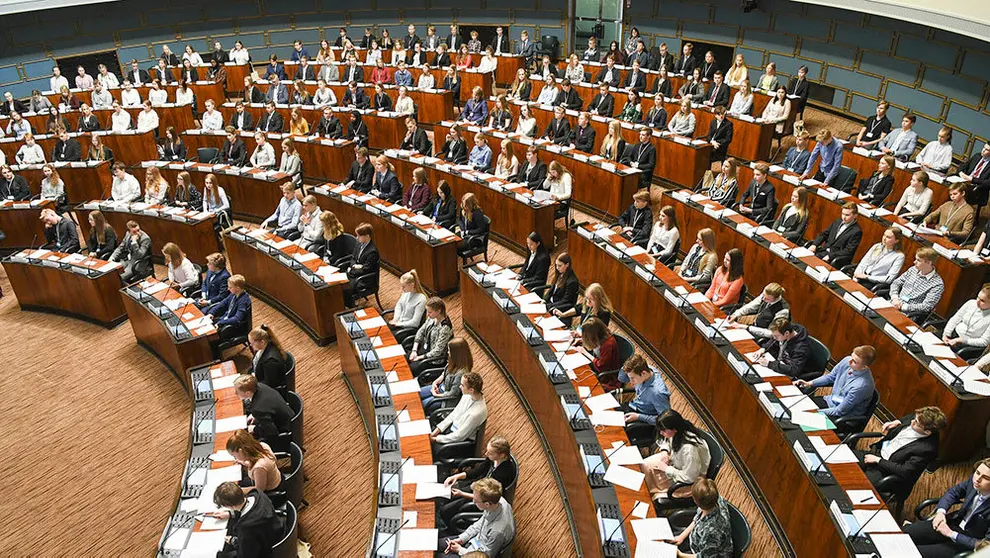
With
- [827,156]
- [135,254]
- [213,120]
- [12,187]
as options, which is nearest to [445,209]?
[135,254]

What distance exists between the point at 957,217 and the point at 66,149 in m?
14.9

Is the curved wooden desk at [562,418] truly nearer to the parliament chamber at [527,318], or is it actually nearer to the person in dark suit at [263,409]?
the parliament chamber at [527,318]

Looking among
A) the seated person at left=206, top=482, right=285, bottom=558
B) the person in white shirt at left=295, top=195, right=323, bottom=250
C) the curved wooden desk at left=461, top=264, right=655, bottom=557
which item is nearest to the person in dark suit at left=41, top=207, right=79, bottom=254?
the person in white shirt at left=295, top=195, right=323, bottom=250

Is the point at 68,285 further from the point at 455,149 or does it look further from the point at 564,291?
the point at 564,291

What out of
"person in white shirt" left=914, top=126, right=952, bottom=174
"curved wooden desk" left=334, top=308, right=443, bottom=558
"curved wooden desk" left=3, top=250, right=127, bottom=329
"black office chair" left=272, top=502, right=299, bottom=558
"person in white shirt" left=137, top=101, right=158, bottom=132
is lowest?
"curved wooden desk" left=3, top=250, right=127, bottom=329

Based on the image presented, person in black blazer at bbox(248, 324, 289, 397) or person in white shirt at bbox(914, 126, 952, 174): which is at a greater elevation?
person in white shirt at bbox(914, 126, 952, 174)

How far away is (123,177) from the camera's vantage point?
35.7ft

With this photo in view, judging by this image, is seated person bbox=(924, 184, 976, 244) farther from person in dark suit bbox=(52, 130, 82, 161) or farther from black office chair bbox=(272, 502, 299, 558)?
person in dark suit bbox=(52, 130, 82, 161)

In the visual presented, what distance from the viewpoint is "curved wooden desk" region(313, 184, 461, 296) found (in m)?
8.79

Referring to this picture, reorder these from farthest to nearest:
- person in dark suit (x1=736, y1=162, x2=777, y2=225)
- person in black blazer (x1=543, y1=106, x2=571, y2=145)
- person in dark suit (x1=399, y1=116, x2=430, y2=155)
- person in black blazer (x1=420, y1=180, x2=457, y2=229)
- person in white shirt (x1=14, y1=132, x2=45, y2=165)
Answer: person in white shirt (x1=14, y1=132, x2=45, y2=165), person in dark suit (x1=399, y1=116, x2=430, y2=155), person in black blazer (x1=543, y1=106, x2=571, y2=145), person in black blazer (x1=420, y1=180, x2=457, y2=229), person in dark suit (x1=736, y1=162, x2=777, y2=225)

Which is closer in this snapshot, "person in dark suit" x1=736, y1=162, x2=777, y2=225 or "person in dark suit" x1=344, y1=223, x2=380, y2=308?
"person in dark suit" x1=344, y1=223, x2=380, y2=308

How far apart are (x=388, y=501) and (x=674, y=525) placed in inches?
77.4

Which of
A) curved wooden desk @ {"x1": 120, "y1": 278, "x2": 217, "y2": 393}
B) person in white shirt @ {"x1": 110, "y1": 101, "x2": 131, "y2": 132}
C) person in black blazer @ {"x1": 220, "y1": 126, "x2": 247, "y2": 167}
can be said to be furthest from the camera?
person in white shirt @ {"x1": 110, "y1": 101, "x2": 131, "y2": 132}

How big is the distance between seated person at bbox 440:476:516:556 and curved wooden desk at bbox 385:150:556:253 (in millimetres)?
5641
